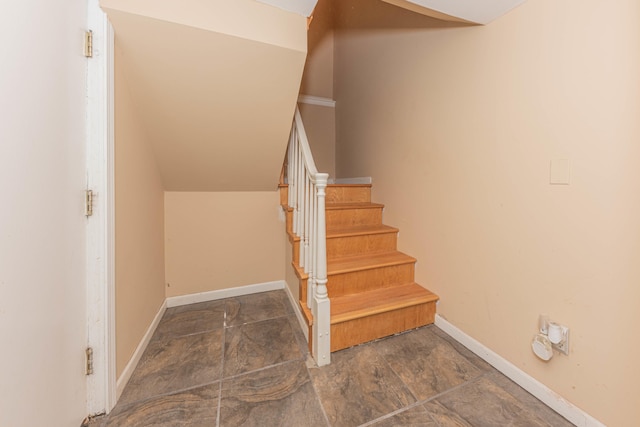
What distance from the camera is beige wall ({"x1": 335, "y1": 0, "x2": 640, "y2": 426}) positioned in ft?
2.99

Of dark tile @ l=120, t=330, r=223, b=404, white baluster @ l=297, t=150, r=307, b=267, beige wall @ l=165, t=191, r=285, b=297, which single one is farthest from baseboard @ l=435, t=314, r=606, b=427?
beige wall @ l=165, t=191, r=285, b=297

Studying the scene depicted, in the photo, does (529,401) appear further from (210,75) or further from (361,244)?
(210,75)

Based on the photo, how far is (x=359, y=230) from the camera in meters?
2.09

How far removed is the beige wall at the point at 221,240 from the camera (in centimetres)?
214

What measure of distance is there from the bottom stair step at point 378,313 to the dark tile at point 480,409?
18.9 inches

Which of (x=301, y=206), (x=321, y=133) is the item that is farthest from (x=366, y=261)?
(x=321, y=133)

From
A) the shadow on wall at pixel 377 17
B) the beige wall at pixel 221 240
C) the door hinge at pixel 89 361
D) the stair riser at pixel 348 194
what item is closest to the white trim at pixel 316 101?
the shadow on wall at pixel 377 17

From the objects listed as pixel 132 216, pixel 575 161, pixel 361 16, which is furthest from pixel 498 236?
pixel 361 16

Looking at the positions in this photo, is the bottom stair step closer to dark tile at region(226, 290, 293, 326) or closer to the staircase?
the staircase

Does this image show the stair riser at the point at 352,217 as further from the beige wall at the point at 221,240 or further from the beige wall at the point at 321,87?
the beige wall at the point at 321,87

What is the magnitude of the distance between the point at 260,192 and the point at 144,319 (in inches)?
51.6

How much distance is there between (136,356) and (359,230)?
5.58ft

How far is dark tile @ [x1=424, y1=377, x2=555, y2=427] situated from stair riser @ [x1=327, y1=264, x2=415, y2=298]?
74cm

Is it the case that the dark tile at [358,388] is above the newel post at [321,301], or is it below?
below
